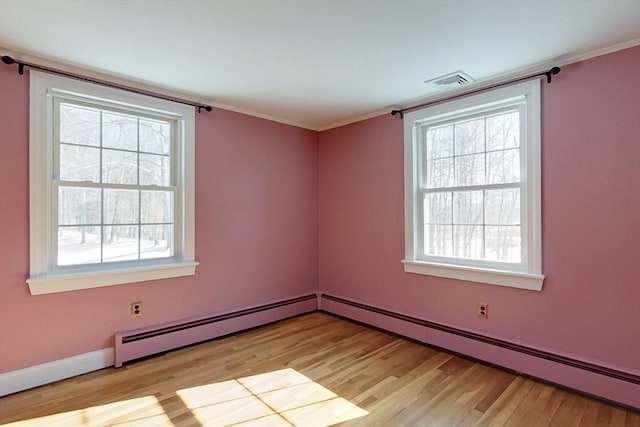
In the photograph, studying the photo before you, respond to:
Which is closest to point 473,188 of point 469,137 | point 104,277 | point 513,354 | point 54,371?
point 469,137

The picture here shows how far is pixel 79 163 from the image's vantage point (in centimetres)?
261

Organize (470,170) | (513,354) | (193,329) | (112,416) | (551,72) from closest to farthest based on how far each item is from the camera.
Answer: (112,416) < (551,72) < (513,354) < (470,170) < (193,329)

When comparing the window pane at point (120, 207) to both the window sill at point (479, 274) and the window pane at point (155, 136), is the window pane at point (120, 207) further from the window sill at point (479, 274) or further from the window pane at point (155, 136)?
the window sill at point (479, 274)

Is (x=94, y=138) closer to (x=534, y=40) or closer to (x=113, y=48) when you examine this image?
(x=113, y=48)

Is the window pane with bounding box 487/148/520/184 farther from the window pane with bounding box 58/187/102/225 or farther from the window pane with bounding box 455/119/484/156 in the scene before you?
the window pane with bounding box 58/187/102/225

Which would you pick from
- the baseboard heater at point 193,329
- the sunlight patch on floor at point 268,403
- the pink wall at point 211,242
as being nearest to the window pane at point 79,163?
the pink wall at point 211,242

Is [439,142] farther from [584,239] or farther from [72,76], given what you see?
[72,76]

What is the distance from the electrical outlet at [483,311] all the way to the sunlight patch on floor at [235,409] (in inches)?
52.3

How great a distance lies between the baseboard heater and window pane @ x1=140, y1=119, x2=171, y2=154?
155cm

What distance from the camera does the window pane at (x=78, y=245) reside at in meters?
2.53

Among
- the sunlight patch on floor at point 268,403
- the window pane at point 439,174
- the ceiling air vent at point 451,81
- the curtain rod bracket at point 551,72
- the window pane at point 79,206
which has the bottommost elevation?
the sunlight patch on floor at point 268,403

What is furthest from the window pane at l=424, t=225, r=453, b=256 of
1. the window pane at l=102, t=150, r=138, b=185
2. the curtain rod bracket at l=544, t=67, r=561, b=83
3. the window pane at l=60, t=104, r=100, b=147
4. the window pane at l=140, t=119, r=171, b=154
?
the window pane at l=60, t=104, r=100, b=147

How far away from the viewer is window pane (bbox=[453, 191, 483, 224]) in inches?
114

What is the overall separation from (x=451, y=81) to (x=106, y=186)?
2890mm
